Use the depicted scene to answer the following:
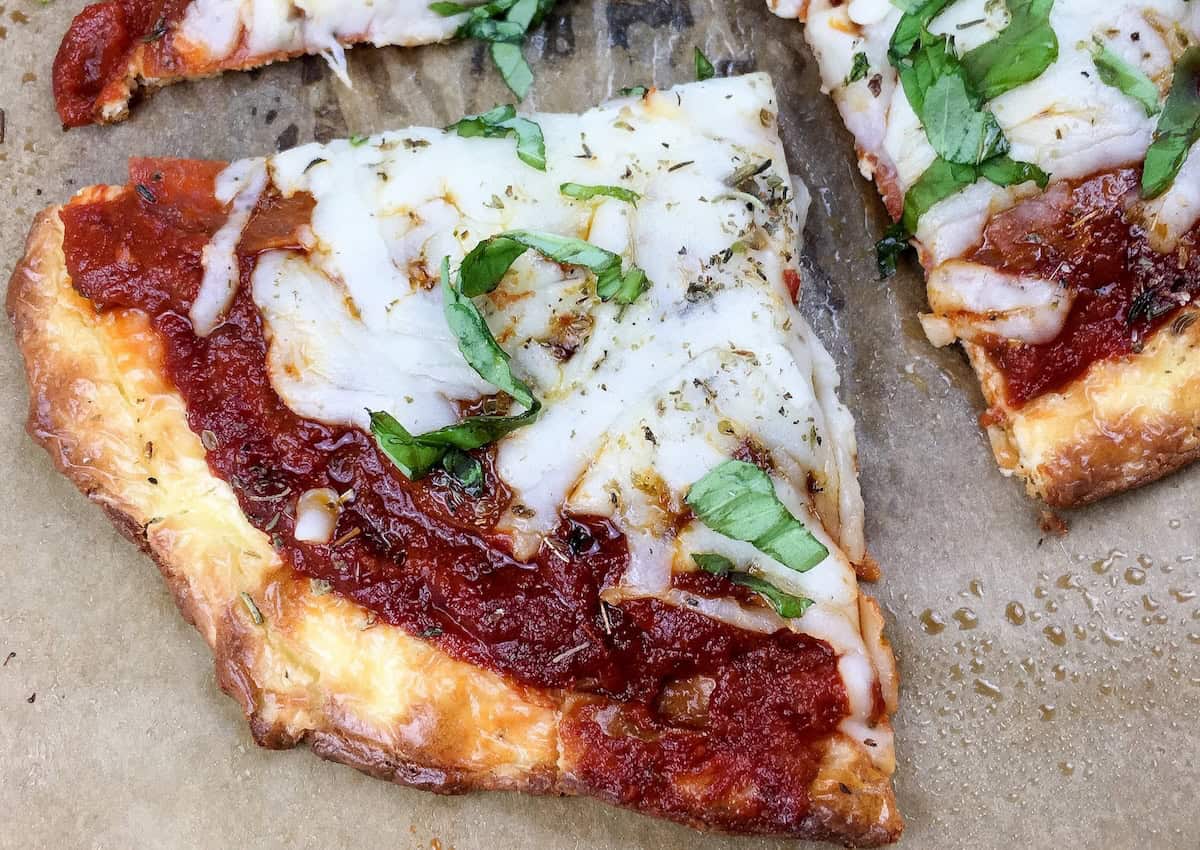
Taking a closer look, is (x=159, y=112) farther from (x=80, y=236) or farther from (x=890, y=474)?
(x=890, y=474)

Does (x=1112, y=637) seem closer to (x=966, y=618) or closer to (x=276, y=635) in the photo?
(x=966, y=618)

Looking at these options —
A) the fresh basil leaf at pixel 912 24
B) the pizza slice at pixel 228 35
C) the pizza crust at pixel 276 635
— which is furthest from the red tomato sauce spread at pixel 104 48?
the fresh basil leaf at pixel 912 24

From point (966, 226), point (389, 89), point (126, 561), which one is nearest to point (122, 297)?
point (126, 561)

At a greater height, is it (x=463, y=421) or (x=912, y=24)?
(x=912, y=24)

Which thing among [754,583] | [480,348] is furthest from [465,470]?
[754,583]

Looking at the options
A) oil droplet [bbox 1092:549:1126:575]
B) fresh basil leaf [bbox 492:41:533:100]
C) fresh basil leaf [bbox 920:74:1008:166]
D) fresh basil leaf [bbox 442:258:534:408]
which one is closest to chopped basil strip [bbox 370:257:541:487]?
fresh basil leaf [bbox 442:258:534:408]

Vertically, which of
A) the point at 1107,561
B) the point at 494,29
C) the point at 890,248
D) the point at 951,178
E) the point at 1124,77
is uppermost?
the point at 1124,77

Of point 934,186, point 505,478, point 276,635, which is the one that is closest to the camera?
point 505,478
